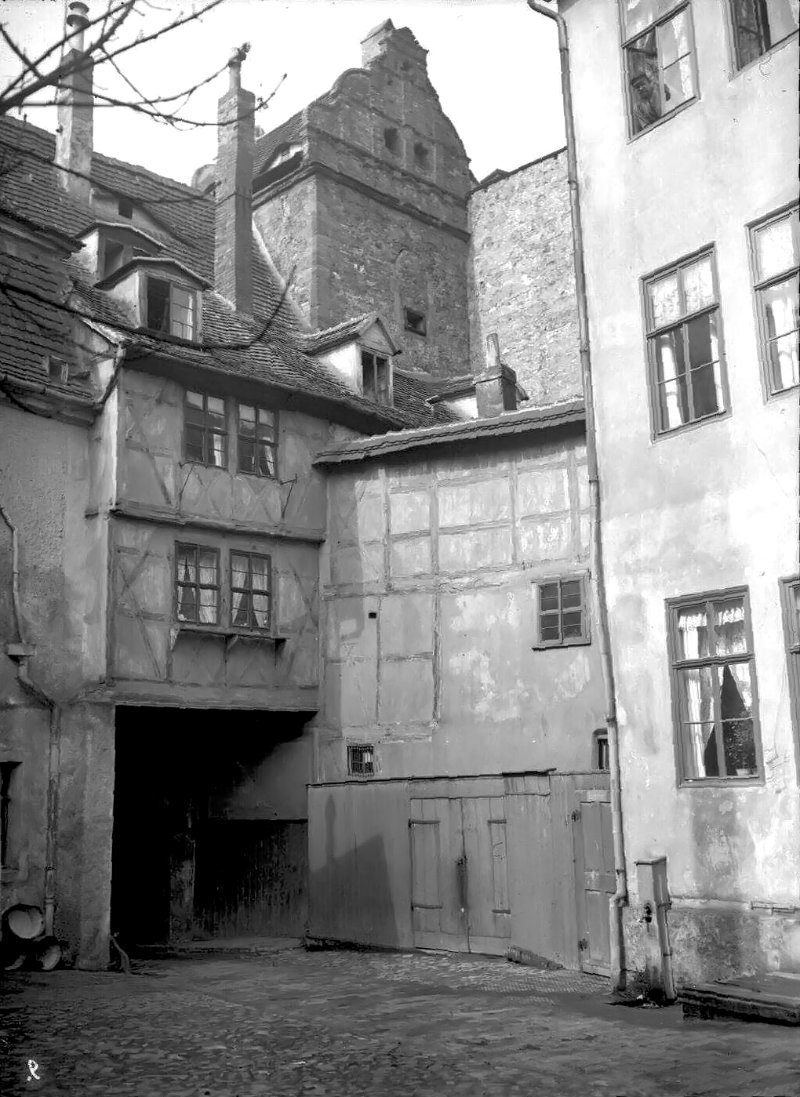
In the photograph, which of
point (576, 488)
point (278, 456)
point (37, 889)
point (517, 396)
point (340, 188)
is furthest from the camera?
point (340, 188)

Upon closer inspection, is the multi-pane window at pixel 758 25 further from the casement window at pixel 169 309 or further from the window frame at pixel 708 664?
the casement window at pixel 169 309

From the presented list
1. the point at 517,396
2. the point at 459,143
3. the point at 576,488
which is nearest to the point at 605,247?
the point at 576,488

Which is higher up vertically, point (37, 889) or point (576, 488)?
point (576, 488)

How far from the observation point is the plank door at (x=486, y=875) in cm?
1460

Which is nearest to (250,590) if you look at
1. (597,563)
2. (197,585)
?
(197,585)

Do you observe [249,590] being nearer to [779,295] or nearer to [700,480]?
[700,480]

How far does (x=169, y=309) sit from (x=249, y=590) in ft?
15.1

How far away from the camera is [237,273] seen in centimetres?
2191

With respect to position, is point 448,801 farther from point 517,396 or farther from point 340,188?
point 340,188

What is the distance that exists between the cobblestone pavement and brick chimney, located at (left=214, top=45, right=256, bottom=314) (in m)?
13.0

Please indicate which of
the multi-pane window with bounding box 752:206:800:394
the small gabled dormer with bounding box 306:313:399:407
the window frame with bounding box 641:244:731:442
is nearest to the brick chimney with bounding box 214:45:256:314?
the small gabled dormer with bounding box 306:313:399:407

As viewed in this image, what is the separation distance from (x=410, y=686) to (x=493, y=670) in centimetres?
143

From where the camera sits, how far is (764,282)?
10.4 metres

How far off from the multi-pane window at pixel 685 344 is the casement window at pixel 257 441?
326 inches
